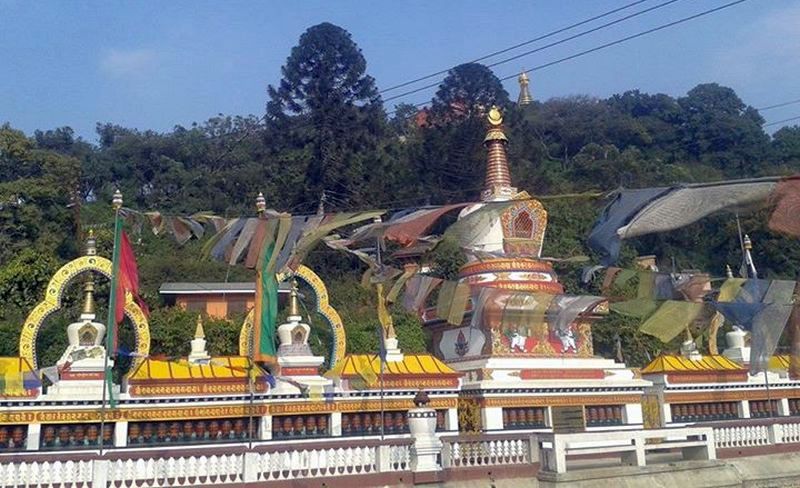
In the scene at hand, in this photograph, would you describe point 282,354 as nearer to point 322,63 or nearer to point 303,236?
point 303,236

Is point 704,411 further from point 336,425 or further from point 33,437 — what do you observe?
point 33,437

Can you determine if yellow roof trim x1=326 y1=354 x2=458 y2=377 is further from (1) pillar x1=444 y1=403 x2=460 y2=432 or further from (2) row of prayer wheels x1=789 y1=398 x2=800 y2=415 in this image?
(2) row of prayer wheels x1=789 y1=398 x2=800 y2=415

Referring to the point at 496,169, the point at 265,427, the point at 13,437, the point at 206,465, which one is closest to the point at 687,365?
the point at 496,169

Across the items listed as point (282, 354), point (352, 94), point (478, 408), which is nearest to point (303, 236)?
point (282, 354)

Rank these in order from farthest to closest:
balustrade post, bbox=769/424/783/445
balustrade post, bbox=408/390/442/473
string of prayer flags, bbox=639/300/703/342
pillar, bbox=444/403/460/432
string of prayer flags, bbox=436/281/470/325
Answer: balustrade post, bbox=769/424/783/445
pillar, bbox=444/403/460/432
string of prayer flags, bbox=436/281/470/325
balustrade post, bbox=408/390/442/473
string of prayer flags, bbox=639/300/703/342

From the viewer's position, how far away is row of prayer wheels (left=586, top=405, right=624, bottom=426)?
738 inches

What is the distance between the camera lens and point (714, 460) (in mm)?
15273

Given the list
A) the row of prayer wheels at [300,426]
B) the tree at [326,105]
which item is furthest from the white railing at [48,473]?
the tree at [326,105]

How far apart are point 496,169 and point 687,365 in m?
7.38

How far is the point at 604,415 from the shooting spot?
1895 centimetres

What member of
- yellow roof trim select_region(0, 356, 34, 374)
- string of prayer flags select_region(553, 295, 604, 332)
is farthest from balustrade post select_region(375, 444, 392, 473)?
yellow roof trim select_region(0, 356, 34, 374)

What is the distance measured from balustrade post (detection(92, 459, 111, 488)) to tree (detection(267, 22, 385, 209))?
25427 millimetres

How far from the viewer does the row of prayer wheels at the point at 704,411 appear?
798 inches

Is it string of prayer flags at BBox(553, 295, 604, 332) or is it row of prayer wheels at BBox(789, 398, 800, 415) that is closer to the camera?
string of prayer flags at BBox(553, 295, 604, 332)
